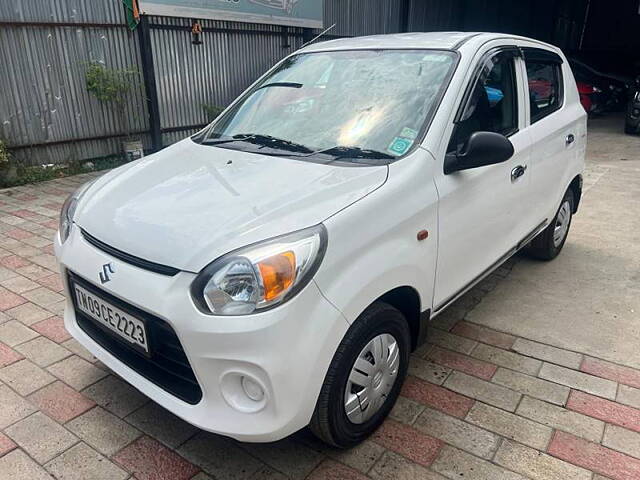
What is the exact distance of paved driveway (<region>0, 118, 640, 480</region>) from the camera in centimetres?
223

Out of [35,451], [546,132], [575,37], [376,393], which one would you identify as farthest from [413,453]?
[575,37]

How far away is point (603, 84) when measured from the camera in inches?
547

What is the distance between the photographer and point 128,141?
24.9 feet

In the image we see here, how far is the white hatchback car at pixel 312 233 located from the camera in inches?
72.9

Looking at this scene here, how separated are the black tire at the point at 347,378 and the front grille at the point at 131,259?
0.72 m

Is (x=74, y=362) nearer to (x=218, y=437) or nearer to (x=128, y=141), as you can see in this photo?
(x=218, y=437)

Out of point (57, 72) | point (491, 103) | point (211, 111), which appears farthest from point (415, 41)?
point (211, 111)

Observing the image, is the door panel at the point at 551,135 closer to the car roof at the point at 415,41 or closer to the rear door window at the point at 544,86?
the rear door window at the point at 544,86

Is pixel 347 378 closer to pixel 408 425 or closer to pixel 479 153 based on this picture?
pixel 408 425

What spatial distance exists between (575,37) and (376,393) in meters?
22.7

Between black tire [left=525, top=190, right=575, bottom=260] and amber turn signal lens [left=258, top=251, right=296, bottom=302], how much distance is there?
9.41ft

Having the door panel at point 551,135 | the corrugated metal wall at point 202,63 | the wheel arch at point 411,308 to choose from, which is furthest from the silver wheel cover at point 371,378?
the corrugated metal wall at point 202,63

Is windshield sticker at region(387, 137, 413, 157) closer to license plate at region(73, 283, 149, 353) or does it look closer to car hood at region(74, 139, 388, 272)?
car hood at region(74, 139, 388, 272)

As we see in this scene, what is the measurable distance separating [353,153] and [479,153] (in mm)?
604
